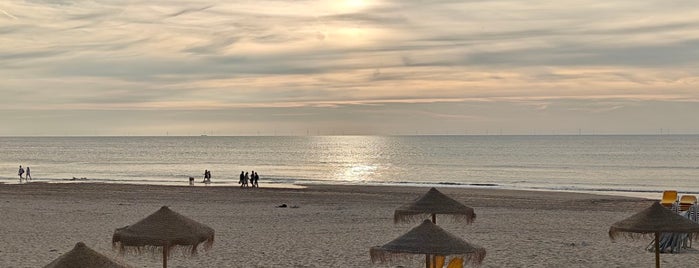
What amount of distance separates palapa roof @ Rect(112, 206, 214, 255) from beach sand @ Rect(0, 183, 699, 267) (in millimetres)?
1707

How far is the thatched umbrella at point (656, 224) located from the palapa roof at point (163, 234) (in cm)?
701

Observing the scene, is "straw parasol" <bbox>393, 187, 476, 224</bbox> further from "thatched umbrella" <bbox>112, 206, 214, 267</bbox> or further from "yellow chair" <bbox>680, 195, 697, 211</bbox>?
"yellow chair" <bbox>680, 195, 697, 211</bbox>

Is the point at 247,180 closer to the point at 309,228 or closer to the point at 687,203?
the point at 309,228

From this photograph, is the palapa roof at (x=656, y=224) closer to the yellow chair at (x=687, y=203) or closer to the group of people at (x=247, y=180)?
the yellow chair at (x=687, y=203)

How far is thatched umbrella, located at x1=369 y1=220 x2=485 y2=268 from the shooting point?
33.7 feet

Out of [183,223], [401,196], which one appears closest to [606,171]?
[401,196]

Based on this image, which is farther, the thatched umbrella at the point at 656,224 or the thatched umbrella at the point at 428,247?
the thatched umbrella at the point at 656,224

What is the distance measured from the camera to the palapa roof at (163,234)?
36.0 feet

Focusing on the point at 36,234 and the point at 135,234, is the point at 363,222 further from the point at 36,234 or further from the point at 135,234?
the point at 135,234

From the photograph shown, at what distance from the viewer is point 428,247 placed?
10297 millimetres

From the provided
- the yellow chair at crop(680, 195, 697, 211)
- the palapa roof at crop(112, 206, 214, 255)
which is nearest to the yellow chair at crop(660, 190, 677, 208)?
the yellow chair at crop(680, 195, 697, 211)

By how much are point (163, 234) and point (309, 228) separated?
11.5 meters

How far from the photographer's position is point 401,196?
1494 inches

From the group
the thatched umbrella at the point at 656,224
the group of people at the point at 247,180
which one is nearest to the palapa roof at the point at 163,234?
the thatched umbrella at the point at 656,224
